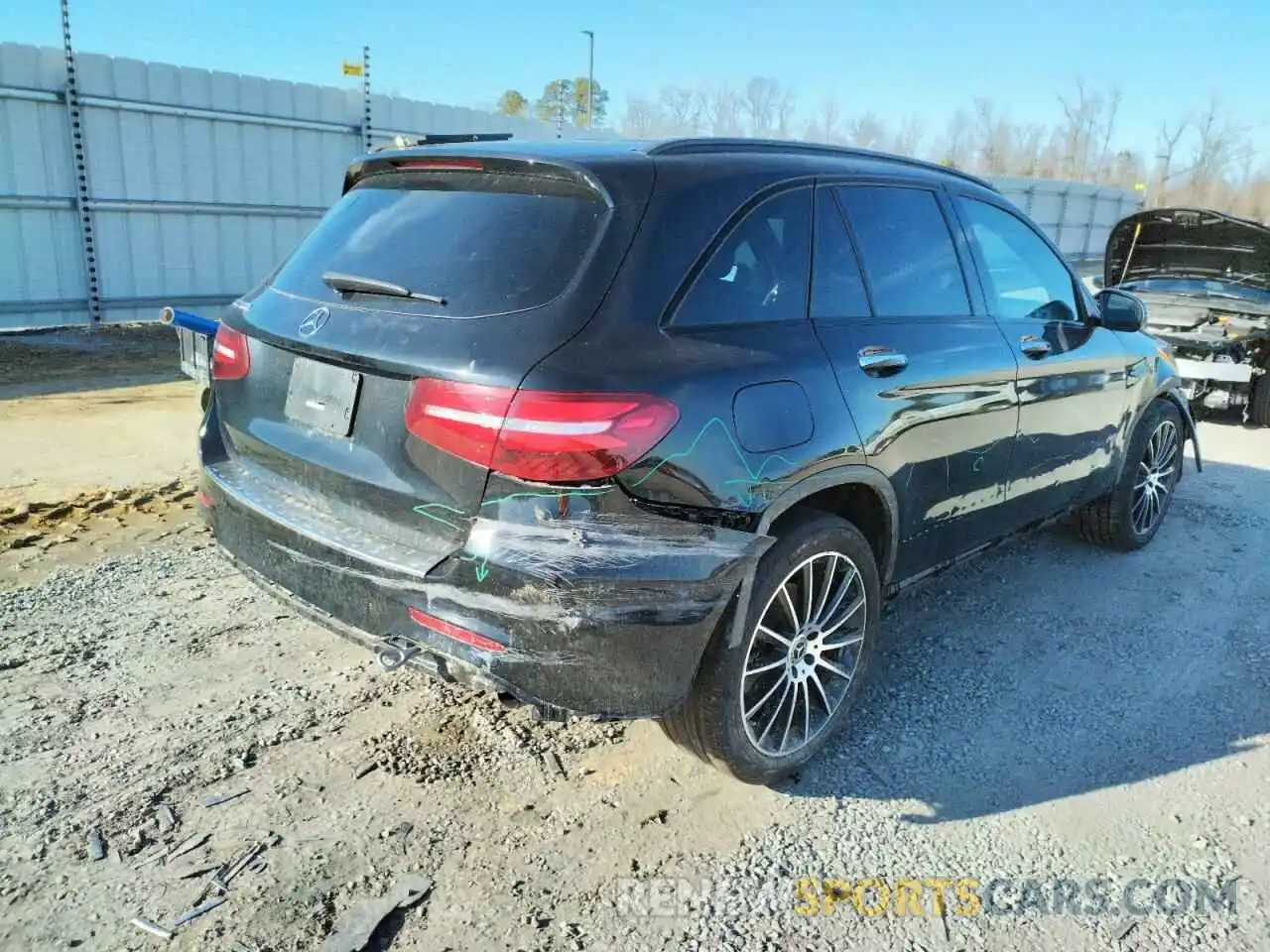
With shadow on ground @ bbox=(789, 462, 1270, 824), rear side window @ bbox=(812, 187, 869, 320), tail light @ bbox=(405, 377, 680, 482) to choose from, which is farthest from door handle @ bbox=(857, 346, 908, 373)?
shadow on ground @ bbox=(789, 462, 1270, 824)

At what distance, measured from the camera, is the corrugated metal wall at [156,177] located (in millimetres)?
10461

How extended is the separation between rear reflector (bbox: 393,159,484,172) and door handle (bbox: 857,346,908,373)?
51.9 inches

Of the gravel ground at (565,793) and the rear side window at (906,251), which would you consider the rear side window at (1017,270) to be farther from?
the gravel ground at (565,793)

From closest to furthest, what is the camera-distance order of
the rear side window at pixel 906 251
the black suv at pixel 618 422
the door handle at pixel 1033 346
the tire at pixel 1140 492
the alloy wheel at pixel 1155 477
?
the black suv at pixel 618 422 < the rear side window at pixel 906 251 < the door handle at pixel 1033 346 < the tire at pixel 1140 492 < the alloy wheel at pixel 1155 477

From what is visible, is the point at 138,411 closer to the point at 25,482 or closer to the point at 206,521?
the point at 25,482

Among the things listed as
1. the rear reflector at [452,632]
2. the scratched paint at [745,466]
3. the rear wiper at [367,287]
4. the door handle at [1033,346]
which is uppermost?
the rear wiper at [367,287]

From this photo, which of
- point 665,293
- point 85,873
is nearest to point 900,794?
point 665,293

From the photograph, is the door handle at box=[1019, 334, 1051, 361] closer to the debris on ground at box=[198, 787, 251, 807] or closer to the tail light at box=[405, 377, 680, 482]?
the tail light at box=[405, 377, 680, 482]

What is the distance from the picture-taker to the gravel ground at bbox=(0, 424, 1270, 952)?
247 cm

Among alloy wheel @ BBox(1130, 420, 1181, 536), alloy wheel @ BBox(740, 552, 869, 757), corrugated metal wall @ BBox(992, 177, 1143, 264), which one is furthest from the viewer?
corrugated metal wall @ BBox(992, 177, 1143, 264)

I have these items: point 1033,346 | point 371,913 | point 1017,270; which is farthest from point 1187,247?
point 371,913

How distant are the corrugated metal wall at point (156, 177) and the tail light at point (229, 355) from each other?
29.7ft

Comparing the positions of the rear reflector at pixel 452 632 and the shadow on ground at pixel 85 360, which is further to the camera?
the shadow on ground at pixel 85 360

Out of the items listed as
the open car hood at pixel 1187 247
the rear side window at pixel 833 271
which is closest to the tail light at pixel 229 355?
the rear side window at pixel 833 271
